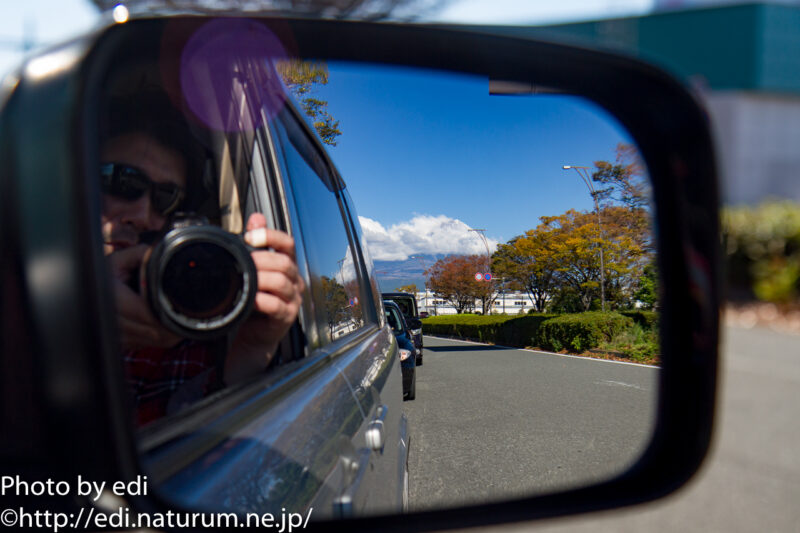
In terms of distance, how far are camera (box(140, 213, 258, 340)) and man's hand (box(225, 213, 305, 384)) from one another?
14 cm

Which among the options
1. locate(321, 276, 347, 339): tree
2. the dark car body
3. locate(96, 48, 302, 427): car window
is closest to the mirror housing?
the dark car body

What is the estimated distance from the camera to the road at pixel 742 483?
382 centimetres

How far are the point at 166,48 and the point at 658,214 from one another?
106 cm

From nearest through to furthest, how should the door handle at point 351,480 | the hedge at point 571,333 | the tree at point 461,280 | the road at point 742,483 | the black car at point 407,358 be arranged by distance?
the door handle at point 351,480
the road at point 742,483
the black car at point 407,358
the hedge at point 571,333
the tree at point 461,280

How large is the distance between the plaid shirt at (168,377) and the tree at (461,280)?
52.4 m

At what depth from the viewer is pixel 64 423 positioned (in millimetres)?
600

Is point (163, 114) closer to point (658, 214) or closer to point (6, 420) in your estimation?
point (6, 420)

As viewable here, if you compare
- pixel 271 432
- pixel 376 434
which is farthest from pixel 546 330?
pixel 271 432

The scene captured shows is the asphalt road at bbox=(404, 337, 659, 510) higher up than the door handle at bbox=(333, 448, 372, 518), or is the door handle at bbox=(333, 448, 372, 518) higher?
the door handle at bbox=(333, 448, 372, 518)

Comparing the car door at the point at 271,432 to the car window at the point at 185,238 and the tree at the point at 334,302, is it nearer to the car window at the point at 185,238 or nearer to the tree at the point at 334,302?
the car window at the point at 185,238

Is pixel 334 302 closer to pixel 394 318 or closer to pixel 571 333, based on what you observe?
pixel 394 318

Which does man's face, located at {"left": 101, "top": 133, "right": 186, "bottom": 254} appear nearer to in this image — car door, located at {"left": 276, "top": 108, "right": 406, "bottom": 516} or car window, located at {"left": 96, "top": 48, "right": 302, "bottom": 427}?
car window, located at {"left": 96, "top": 48, "right": 302, "bottom": 427}

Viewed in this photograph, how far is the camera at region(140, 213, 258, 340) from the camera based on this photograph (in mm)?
863

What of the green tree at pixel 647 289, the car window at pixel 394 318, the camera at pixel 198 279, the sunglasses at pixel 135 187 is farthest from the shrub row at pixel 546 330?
the camera at pixel 198 279
